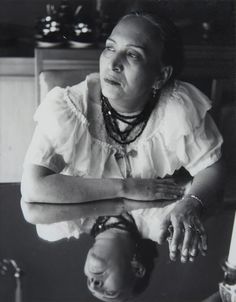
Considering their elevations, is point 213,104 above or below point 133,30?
below

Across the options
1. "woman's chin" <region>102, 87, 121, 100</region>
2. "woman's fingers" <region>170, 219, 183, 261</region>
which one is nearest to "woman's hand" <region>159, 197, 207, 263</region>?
"woman's fingers" <region>170, 219, 183, 261</region>

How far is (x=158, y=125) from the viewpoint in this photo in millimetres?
933

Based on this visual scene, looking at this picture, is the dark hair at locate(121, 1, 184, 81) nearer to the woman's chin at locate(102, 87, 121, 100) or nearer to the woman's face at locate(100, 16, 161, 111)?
the woman's face at locate(100, 16, 161, 111)

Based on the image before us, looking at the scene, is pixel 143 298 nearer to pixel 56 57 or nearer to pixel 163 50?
pixel 163 50

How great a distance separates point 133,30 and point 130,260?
0.42 meters

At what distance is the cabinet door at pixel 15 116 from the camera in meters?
1.12

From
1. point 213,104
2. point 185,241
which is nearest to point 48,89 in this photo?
point 213,104

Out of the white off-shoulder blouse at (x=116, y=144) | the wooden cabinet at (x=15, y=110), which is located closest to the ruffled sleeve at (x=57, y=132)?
the white off-shoulder blouse at (x=116, y=144)

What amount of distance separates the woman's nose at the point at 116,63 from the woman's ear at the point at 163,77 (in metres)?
0.11

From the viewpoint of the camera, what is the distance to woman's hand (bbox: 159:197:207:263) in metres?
→ 0.68

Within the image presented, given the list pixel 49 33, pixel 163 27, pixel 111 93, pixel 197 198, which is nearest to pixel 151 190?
pixel 197 198

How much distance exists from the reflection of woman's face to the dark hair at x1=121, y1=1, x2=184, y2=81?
398mm

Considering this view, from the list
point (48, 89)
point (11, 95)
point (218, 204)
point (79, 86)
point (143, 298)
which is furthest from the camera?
point (11, 95)

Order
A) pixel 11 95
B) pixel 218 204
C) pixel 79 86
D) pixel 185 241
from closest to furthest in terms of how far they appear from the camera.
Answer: pixel 185 241, pixel 218 204, pixel 79 86, pixel 11 95
